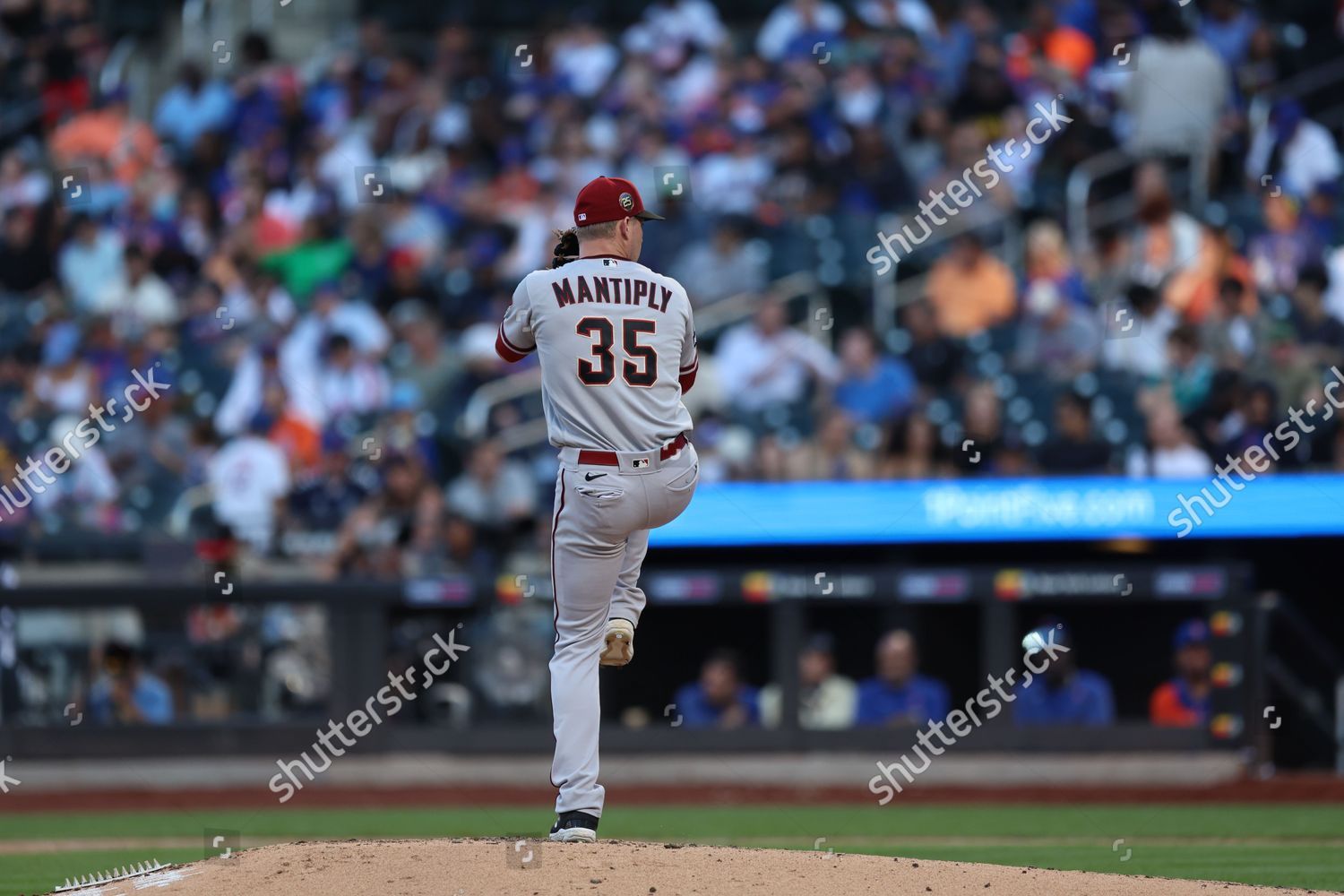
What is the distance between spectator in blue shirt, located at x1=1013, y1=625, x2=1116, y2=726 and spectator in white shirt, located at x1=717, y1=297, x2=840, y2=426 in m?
2.41

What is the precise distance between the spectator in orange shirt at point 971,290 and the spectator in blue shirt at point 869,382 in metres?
0.63

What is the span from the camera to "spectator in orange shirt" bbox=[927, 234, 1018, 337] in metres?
13.7

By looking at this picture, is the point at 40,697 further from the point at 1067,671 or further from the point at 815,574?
the point at 1067,671

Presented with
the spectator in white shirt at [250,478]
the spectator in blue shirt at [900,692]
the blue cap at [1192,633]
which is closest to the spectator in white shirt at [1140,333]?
the blue cap at [1192,633]

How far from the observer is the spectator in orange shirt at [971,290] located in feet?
44.9

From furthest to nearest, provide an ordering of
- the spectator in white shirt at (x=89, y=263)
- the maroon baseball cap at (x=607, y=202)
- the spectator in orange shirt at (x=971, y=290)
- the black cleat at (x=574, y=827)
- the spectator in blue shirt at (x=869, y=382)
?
the spectator in white shirt at (x=89, y=263)
the spectator in orange shirt at (x=971, y=290)
the spectator in blue shirt at (x=869, y=382)
the maroon baseball cap at (x=607, y=202)
the black cleat at (x=574, y=827)

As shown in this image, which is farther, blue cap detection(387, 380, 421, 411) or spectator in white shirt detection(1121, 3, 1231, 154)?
spectator in white shirt detection(1121, 3, 1231, 154)

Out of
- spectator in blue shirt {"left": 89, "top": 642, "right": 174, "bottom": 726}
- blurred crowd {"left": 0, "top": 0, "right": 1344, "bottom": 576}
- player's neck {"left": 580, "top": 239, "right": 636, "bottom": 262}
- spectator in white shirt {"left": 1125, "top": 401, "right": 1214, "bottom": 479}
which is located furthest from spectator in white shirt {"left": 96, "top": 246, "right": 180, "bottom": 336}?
player's neck {"left": 580, "top": 239, "right": 636, "bottom": 262}

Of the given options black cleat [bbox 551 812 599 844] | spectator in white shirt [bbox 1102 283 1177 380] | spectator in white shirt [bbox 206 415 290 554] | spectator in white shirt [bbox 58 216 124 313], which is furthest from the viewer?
spectator in white shirt [bbox 58 216 124 313]

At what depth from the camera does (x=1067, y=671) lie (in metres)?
12.0

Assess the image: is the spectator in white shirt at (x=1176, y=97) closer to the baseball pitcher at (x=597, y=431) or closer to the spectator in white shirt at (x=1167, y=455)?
the spectator in white shirt at (x=1167, y=455)

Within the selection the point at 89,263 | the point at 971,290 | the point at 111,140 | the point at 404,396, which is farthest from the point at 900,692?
the point at 111,140

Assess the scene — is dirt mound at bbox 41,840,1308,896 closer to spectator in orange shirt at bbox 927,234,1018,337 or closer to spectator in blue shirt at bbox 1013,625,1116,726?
spectator in blue shirt at bbox 1013,625,1116,726

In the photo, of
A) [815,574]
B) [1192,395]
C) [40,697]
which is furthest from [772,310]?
[40,697]
